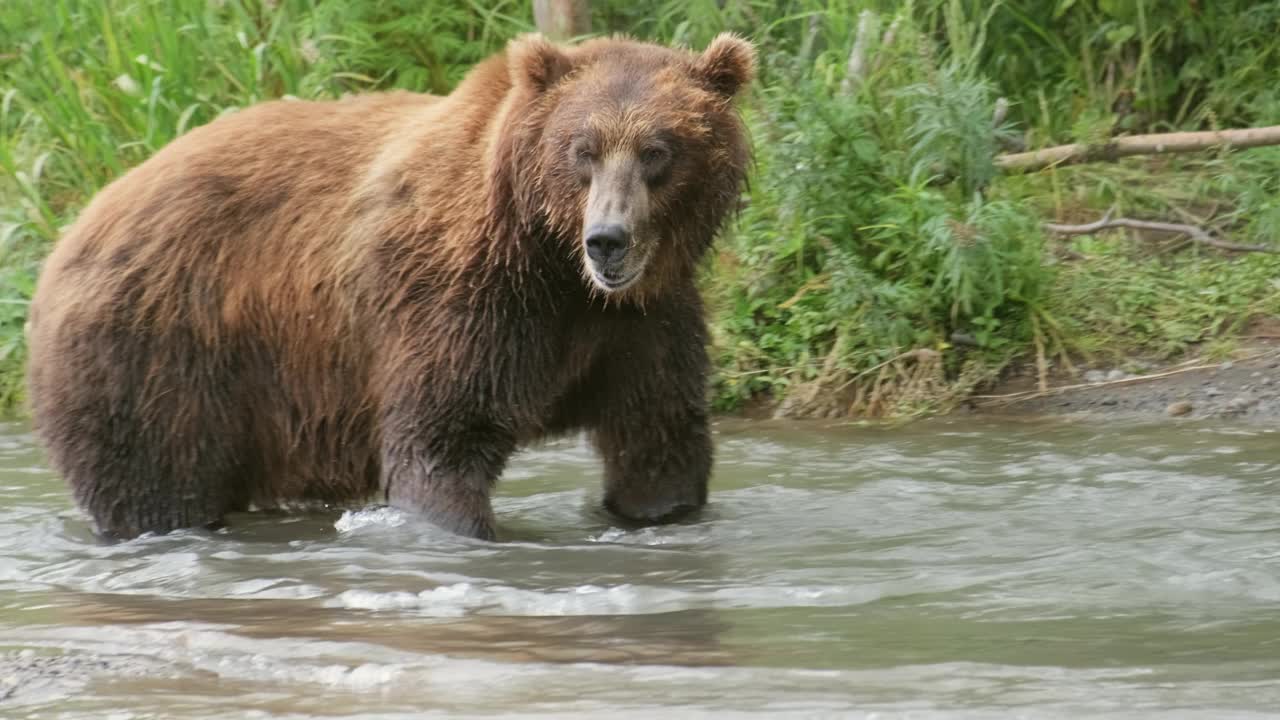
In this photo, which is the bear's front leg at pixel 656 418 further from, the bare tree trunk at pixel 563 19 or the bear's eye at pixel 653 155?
the bare tree trunk at pixel 563 19

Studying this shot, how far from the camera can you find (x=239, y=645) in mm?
4434

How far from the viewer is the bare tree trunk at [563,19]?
9.12 metres

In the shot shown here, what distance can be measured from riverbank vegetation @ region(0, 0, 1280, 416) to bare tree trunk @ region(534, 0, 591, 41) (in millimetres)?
546

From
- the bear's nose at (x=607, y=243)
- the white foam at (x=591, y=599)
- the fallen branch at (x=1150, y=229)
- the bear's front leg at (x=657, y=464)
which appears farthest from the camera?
the fallen branch at (x=1150, y=229)

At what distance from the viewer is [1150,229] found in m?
8.77

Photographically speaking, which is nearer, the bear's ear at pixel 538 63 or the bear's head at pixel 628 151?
the bear's head at pixel 628 151

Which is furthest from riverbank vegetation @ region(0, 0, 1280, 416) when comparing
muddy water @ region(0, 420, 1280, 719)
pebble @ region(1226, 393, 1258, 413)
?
muddy water @ region(0, 420, 1280, 719)

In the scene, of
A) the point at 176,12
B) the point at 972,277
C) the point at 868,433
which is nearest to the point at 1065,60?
the point at 972,277

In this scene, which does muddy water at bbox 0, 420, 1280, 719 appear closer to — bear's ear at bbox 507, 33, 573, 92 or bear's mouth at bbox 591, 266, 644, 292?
bear's mouth at bbox 591, 266, 644, 292

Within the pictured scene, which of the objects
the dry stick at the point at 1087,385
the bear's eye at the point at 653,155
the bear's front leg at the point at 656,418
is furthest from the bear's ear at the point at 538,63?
the dry stick at the point at 1087,385

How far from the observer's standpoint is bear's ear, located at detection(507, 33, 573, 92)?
217 inches

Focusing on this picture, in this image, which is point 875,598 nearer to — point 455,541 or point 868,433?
point 455,541

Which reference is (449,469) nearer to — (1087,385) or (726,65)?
(726,65)

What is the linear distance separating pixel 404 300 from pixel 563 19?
12.4 ft
